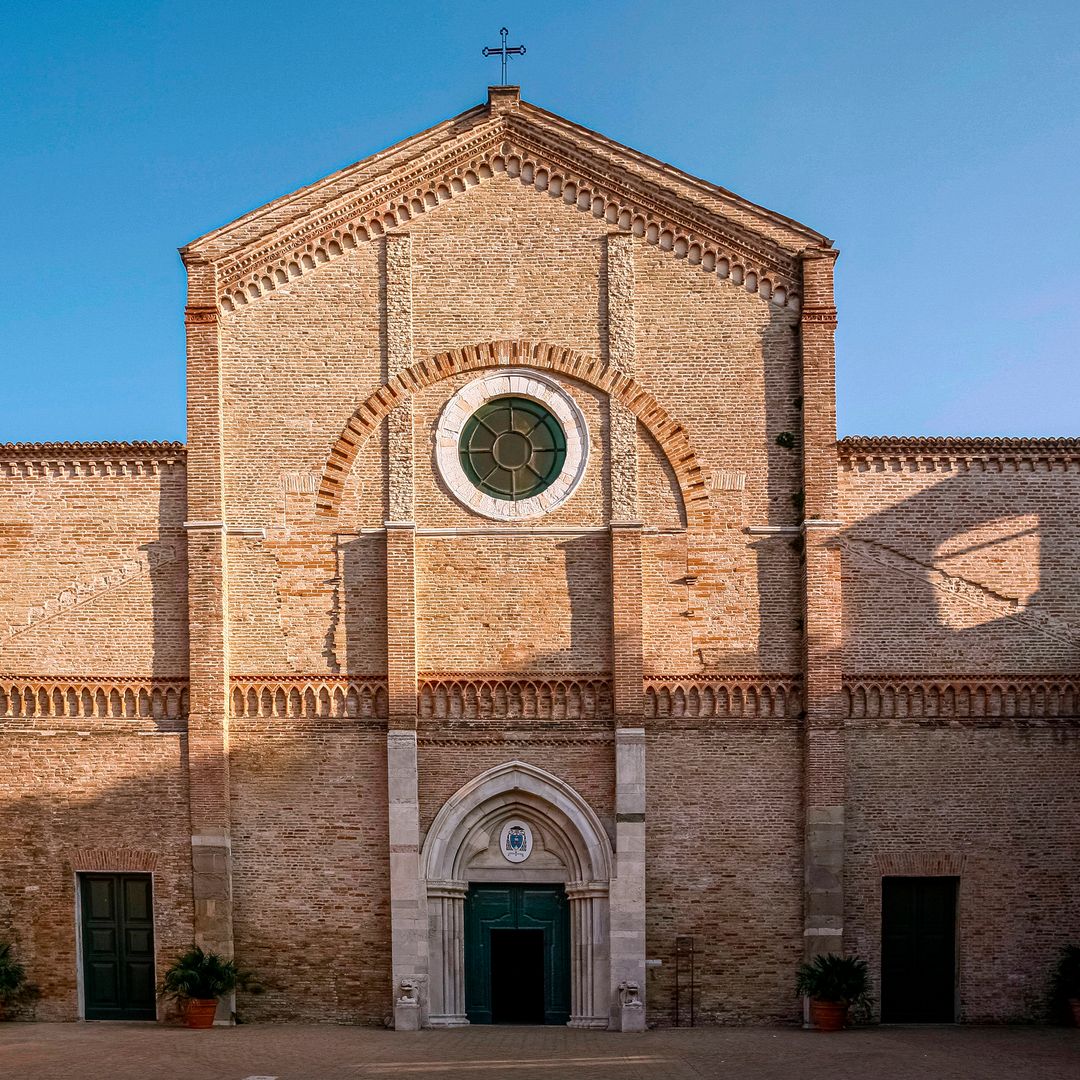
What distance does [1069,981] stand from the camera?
15.6 metres

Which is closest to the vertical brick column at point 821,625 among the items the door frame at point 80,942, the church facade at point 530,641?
the church facade at point 530,641

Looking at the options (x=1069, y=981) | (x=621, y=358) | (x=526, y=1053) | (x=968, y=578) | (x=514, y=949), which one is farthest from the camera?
(x=621, y=358)

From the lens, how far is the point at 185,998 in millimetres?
15539

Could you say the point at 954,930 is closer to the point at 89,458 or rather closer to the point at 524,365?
the point at 524,365

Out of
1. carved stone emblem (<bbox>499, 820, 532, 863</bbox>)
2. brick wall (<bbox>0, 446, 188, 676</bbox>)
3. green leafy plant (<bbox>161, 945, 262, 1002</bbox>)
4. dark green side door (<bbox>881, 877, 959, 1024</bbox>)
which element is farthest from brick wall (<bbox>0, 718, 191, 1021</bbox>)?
dark green side door (<bbox>881, 877, 959, 1024</bbox>)

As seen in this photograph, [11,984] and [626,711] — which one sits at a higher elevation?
[626,711]

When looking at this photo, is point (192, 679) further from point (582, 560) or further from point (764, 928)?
point (764, 928)

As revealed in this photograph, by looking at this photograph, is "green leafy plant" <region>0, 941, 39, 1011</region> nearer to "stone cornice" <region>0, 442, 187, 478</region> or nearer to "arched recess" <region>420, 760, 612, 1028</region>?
"arched recess" <region>420, 760, 612, 1028</region>

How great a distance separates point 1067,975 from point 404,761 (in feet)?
28.6

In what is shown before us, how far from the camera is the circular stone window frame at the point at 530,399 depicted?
1634 cm

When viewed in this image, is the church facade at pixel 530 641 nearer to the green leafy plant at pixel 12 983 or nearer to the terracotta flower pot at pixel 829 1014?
the green leafy plant at pixel 12 983

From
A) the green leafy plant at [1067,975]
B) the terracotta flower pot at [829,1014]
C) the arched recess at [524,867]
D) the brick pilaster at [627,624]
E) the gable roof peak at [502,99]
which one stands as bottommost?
the terracotta flower pot at [829,1014]

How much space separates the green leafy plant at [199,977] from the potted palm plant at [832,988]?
7177 mm

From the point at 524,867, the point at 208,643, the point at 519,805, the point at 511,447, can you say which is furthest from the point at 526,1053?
the point at 511,447
